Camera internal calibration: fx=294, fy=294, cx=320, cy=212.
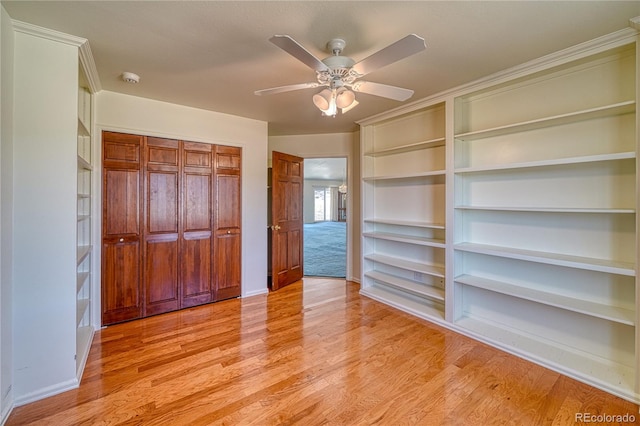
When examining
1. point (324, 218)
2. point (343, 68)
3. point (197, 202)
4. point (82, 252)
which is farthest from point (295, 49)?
point (324, 218)

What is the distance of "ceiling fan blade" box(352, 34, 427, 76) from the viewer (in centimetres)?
145

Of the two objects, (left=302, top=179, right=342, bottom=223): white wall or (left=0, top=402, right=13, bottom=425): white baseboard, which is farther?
(left=302, top=179, right=342, bottom=223): white wall

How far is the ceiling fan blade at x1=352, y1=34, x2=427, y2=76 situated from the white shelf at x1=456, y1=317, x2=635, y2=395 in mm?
2495

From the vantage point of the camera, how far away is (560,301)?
7.61ft

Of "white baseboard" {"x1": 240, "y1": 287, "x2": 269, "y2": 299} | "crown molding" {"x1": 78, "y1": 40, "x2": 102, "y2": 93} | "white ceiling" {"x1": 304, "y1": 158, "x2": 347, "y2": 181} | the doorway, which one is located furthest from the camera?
"white ceiling" {"x1": 304, "y1": 158, "x2": 347, "y2": 181}

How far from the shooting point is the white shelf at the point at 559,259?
6.64 feet

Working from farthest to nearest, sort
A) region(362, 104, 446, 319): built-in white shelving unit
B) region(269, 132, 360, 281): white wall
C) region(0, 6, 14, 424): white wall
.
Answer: region(269, 132, 360, 281): white wall → region(362, 104, 446, 319): built-in white shelving unit → region(0, 6, 14, 424): white wall

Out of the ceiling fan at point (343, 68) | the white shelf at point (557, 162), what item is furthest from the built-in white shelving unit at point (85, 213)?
the white shelf at point (557, 162)

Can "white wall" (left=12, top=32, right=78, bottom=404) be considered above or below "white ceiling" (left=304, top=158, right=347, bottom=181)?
below

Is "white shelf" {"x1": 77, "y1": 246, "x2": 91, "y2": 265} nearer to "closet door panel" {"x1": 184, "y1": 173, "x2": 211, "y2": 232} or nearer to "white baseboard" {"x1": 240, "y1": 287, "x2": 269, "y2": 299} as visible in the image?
"closet door panel" {"x1": 184, "y1": 173, "x2": 211, "y2": 232}

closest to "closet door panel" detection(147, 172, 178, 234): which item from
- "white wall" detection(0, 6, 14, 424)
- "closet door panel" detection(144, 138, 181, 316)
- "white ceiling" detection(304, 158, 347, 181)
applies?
"closet door panel" detection(144, 138, 181, 316)

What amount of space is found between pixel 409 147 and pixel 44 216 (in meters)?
3.39

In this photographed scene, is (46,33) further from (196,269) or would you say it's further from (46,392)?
(196,269)

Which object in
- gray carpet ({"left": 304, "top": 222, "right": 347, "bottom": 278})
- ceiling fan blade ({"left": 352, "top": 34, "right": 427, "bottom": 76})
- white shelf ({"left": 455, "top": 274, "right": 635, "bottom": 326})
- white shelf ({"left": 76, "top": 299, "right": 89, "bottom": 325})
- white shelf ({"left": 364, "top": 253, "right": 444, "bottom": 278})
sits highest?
ceiling fan blade ({"left": 352, "top": 34, "right": 427, "bottom": 76})
